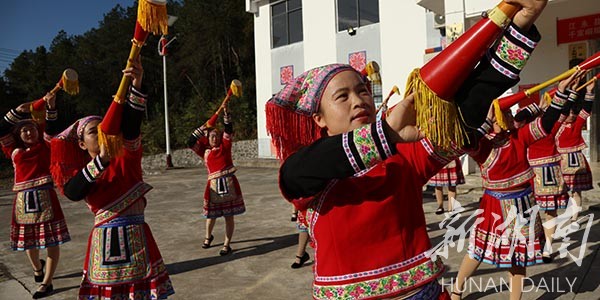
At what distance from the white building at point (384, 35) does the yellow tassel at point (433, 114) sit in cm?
838

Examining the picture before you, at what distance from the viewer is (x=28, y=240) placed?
16.0 feet

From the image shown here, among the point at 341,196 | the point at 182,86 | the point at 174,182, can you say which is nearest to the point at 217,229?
the point at 341,196

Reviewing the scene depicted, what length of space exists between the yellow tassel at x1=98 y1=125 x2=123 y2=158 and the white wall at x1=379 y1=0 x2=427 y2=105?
10.6 metres

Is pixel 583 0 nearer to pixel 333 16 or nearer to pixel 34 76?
pixel 333 16

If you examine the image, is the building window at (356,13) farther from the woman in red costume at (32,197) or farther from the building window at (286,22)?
the woman in red costume at (32,197)

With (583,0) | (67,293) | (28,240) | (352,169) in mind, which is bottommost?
(67,293)

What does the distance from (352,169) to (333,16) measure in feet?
49.5

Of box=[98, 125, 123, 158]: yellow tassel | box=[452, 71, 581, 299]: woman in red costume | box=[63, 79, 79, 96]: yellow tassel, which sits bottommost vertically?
box=[452, 71, 581, 299]: woman in red costume

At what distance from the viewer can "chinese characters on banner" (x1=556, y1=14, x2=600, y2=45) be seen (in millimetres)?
10188

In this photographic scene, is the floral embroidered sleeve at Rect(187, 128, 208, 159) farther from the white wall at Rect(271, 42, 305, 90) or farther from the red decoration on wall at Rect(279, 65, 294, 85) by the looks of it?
the red decoration on wall at Rect(279, 65, 294, 85)

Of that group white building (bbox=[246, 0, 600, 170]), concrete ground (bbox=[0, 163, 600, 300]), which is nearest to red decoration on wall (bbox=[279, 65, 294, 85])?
white building (bbox=[246, 0, 600, 170])

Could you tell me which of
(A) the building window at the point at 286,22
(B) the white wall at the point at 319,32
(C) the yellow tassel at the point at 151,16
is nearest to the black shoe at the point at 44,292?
(C) the yellow tassel at the point at 151,16

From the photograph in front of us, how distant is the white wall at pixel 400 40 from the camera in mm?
12667

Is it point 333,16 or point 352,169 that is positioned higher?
point 333,16
